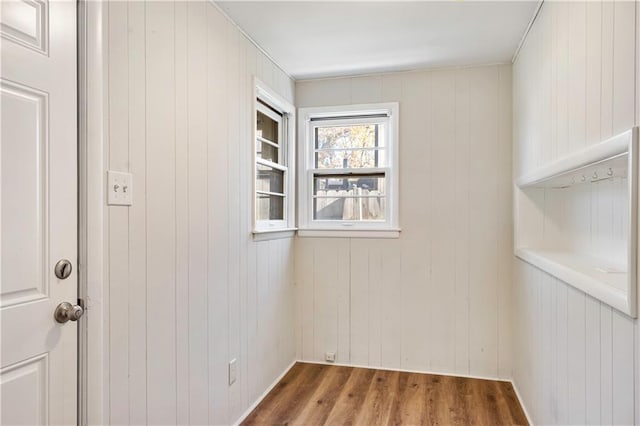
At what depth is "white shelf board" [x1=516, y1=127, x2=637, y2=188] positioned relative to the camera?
110 cm

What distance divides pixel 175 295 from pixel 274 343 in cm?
133

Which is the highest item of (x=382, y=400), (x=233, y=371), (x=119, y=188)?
(x=119, y=188)

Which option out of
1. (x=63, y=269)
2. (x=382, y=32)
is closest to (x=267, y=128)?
(x=382, y=32)

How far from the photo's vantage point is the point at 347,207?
3.40 meters

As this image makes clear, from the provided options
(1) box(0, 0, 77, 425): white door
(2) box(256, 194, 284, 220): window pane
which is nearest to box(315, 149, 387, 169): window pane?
(2) box(256, 194, 284, 220): window pane

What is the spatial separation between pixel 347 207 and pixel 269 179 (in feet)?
2.46

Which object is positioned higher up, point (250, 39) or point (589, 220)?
point (250, 39)

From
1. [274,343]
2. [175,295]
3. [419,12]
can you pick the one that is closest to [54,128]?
[175,295]

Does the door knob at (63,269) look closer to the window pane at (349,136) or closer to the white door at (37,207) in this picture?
the white door at (37,207)

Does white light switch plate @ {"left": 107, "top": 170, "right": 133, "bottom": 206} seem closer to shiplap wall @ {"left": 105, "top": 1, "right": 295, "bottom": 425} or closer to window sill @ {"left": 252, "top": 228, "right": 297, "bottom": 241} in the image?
shiplap wall @ {"left": 105, "top": 1, "right": 295, "bottom": 425}

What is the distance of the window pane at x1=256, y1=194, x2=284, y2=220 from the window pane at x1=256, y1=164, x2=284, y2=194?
2.3 inches

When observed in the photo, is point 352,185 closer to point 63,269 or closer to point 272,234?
point 272,234

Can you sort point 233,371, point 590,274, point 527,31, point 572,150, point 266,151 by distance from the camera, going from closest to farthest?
1. point 590,274
2. point 572,150
3. point 233,371
4. point 527,31
5. point 266,151

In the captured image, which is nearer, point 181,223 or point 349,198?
point 181,223
